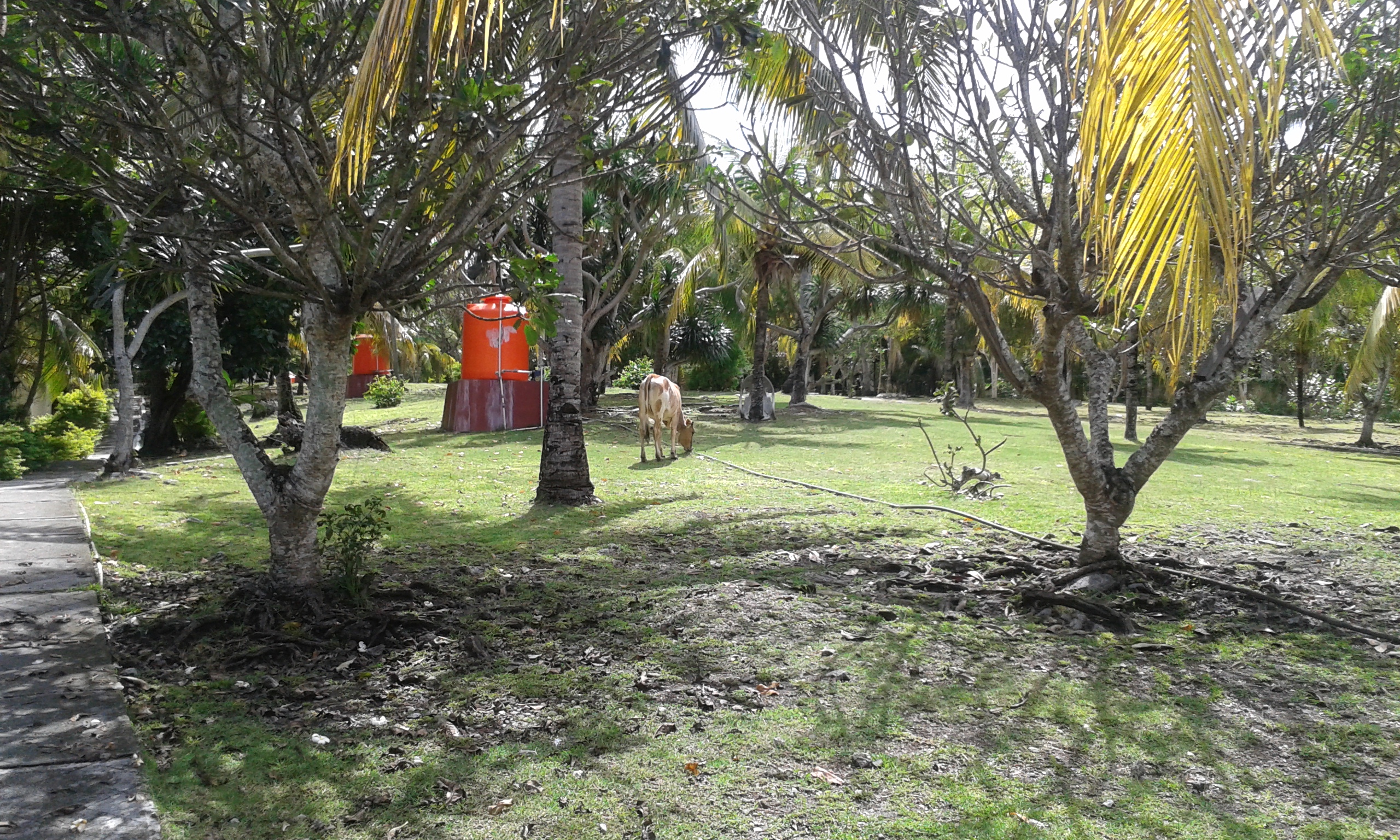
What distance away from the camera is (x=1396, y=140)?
19.6ft

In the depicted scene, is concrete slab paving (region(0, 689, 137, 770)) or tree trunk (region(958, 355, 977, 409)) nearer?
concrete slab paving (region(0, 689, 137, 770))

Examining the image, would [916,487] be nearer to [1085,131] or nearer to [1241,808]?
[1241,808]

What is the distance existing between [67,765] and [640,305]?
26.4 m

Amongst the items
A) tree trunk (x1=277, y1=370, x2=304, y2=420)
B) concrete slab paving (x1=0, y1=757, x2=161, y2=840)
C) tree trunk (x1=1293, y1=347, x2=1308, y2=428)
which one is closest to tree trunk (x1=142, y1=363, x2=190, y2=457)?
tree trunk (x1=277, y1=370, x2=304, y2=420)

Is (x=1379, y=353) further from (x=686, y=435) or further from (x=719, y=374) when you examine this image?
(x=719, y=374)

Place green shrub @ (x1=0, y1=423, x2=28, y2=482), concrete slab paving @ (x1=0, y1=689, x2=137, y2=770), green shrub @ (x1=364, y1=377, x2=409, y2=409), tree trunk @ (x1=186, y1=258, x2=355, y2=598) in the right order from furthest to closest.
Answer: green shrub @ (x1=364, y1=377, x2=409, y2=409)
green shrub @ (x1=0, y1=423, x2=28, y2=482)
tree trunk @ (x1=186, y1=258, x2=355, y2=598)
concrete slab paving @ (x1=0, y1=689, x2=137, y2=770)

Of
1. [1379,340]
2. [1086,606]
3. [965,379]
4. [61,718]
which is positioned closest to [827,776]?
[1086,606]

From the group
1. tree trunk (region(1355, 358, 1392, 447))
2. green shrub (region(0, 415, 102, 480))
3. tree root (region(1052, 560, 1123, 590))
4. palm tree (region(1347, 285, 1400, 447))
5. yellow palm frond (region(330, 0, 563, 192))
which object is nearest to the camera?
yellow palm frond (region(330, 0, 563, 192))

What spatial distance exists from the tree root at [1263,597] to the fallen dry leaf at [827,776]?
3.84 m

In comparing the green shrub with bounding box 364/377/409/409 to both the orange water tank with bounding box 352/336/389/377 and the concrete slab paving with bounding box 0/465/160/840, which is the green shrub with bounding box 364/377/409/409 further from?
the concrete slab paving with bounding box 0/465/160/840

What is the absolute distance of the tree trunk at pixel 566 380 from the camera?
34.2 ft

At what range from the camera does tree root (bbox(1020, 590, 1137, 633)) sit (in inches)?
226

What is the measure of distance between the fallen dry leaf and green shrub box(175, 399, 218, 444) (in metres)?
17.5

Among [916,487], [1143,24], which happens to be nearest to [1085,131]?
[1143,24]
